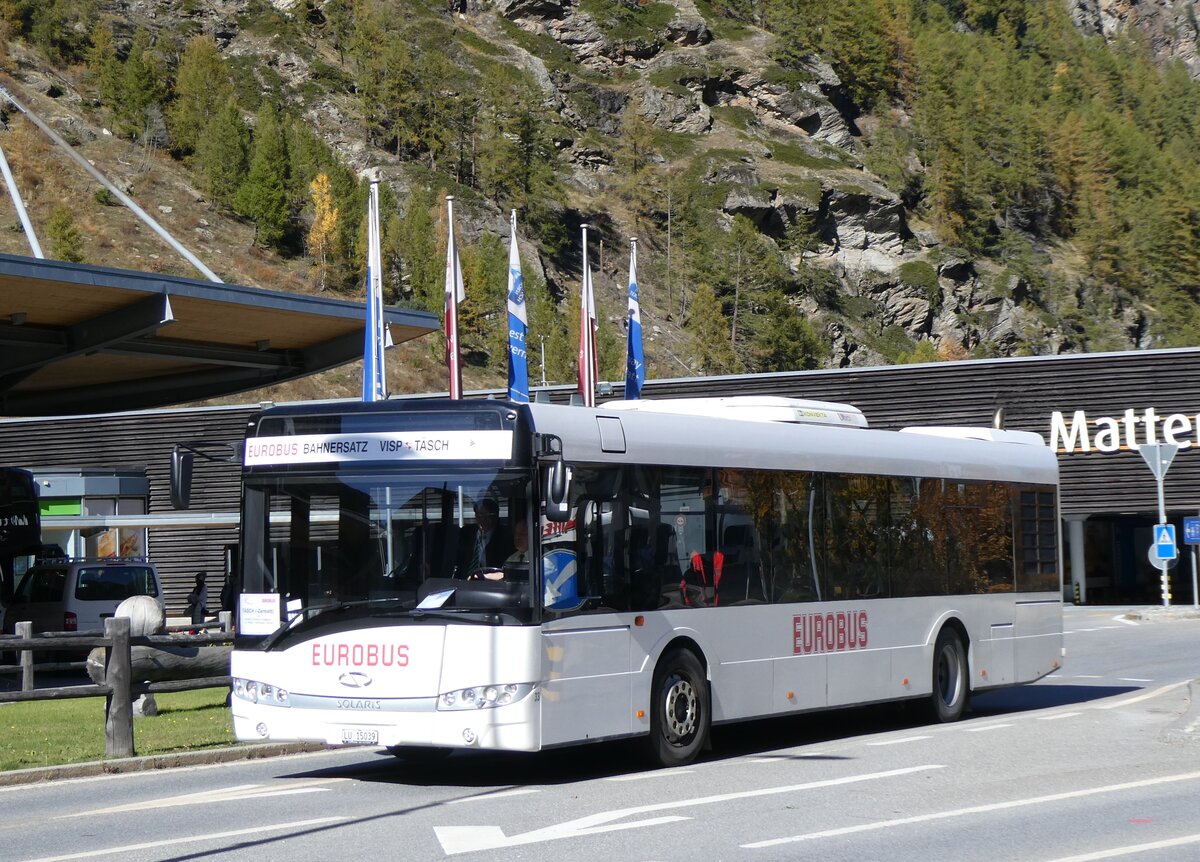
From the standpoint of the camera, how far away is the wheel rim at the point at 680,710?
11.6 m

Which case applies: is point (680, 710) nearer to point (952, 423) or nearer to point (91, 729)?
point (91, 729)

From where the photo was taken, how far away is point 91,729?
50.5ft

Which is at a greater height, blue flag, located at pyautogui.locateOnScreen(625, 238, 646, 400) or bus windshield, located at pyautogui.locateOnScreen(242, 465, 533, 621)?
blue flag, located at pyautogui.locateOnScreen(625, 238, 646, 400)

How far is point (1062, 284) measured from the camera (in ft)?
419

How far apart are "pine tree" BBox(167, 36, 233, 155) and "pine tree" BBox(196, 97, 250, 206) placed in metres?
5.14

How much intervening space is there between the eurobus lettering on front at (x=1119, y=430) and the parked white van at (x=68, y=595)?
2335cm

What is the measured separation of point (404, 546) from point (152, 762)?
12.0ft

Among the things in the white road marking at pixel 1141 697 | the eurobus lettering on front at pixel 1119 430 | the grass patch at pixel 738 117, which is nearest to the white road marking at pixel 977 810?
the white road marking at pixel 1141 697

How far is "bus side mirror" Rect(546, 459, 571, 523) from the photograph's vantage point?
33.4ft

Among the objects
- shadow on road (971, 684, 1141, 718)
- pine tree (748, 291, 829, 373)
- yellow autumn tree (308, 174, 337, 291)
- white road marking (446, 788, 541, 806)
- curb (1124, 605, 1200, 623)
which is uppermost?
yellow autumn tree (308, 174, 337, 291)

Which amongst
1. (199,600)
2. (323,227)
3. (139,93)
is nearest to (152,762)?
(199,600)

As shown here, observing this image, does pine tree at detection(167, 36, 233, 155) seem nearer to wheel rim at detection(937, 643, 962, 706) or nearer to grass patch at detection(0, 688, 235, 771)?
grass patch at detection(0, 688, 235, 771)

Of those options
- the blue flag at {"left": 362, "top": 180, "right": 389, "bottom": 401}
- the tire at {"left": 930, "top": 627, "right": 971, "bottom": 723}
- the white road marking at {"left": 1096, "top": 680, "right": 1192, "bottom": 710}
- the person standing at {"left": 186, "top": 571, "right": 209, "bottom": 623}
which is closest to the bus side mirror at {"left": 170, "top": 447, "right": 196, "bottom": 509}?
the tire at {"left": 930, "top": 627, "right": 971, "bottom": 723}

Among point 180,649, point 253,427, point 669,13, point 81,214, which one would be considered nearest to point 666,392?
point 180,649
